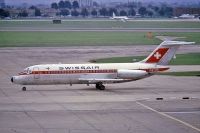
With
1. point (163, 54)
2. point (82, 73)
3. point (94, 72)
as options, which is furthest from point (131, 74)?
point (82, 73)

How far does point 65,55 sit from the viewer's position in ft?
306

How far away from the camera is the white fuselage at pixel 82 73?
55.2 m

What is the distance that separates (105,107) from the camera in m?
45.7

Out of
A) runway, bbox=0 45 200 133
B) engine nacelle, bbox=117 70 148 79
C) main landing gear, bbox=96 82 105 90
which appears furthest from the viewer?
main landing gear, bbox=96 82 105 90

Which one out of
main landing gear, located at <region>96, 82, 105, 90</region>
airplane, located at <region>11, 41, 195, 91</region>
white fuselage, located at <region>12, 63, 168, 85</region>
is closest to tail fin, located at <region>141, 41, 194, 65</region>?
airplane, located at <region>11, 41, 195, 91</region>

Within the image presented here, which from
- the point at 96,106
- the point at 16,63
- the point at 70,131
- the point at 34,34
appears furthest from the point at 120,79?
the point at 34,34

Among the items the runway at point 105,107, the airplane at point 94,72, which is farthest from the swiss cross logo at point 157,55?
the runway at point 105,107

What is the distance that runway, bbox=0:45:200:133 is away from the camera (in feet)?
124

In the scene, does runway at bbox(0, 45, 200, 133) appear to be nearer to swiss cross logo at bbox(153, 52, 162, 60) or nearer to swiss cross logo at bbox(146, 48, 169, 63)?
swiss cross logo at bbox(146, 48, 169, 63)

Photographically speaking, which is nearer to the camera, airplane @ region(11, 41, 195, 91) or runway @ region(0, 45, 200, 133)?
runway @ region(0, 45, 200, 133)

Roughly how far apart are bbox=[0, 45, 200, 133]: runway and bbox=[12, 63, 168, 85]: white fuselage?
3.40 ft

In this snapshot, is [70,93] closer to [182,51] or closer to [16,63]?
[16,63]

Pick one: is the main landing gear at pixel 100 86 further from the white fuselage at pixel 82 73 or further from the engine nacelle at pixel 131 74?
the engine nacelle at pixel 131 74

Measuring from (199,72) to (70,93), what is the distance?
20881 millimetres
